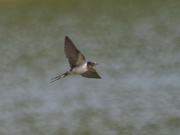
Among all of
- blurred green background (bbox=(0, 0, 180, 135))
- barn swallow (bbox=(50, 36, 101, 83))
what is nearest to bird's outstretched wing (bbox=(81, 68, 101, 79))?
barn swallow (bbox=(50, 36, 101, 83))

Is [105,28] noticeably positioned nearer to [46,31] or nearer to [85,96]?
[46,31]

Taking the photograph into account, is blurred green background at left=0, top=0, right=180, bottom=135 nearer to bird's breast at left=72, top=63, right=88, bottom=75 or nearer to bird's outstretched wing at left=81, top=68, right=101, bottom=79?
bird's outstretched wing at left=81, top=68, right=101, bottom=79

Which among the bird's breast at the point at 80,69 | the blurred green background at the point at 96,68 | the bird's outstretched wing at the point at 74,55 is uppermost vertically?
the blurred green background at the point at 96,68

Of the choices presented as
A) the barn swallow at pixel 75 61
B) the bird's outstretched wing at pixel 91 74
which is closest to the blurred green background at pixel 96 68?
the bird's outstretched wing at pixel 91 74

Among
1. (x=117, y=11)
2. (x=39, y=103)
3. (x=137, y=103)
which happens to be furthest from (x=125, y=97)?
(x=117, y=11)

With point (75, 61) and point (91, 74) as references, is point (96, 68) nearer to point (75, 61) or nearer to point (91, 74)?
point (91, 74)

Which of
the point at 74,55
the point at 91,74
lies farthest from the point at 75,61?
the point at 91,74

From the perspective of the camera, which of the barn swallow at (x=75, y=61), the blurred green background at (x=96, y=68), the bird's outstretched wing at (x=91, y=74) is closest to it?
the barn swallow at (x=75, y=61)

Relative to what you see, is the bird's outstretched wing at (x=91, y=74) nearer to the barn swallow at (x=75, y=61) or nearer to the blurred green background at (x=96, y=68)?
the barn swallow at (x=75, y=61)
